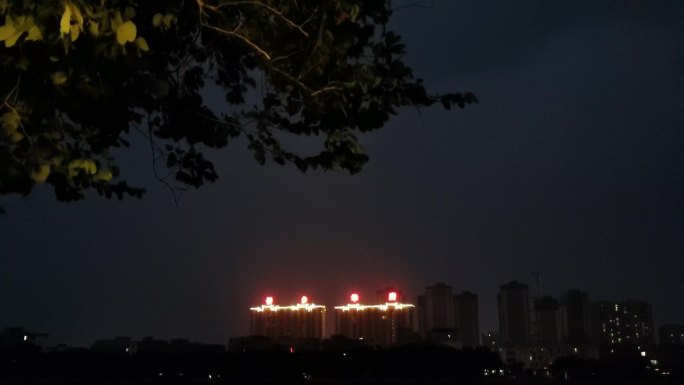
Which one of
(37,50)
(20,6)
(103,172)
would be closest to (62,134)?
(103,172)

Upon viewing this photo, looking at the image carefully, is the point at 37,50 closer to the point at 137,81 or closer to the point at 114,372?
the point at 137,81

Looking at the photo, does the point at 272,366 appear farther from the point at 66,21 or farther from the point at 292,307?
the point at 66,21

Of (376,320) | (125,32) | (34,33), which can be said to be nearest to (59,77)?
(34,33)

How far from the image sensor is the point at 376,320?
272ft

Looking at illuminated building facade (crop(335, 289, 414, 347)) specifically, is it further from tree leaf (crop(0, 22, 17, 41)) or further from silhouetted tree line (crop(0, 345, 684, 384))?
tree leaf (crop(0, 22, 17, 41))

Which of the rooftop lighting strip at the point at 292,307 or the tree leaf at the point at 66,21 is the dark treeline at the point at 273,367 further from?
the tree leaf at the point at 66,21

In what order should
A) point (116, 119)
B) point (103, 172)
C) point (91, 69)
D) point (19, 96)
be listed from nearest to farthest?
point (91, 69) < point (19, 96) < point (103, 172) < point (116, 119)

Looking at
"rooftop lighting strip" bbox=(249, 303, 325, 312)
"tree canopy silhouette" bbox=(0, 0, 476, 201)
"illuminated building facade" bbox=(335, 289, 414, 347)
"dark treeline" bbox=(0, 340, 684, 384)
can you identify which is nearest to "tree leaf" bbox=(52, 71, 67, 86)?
"tree canopy silhouette" bbox=(0, 0, 476, 201)

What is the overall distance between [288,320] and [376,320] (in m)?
11.2

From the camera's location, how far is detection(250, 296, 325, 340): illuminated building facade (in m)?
84.6

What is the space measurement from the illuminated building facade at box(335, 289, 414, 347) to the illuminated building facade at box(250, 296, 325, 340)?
8.95ft

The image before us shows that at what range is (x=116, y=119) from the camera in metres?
4.92

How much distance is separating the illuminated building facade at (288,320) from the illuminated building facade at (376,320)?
273 cm

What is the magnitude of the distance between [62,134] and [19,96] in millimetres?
459
